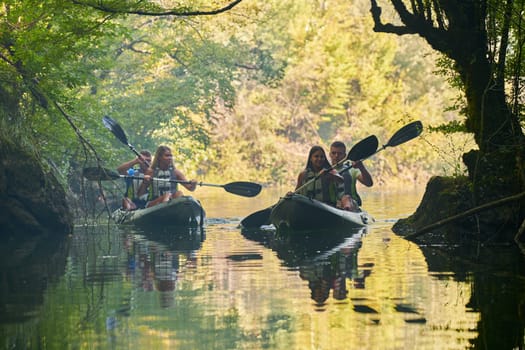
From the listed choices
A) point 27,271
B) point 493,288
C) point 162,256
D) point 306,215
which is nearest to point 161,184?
point 306,215

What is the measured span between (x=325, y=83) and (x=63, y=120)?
33736 mm

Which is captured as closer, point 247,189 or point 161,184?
point 161,184

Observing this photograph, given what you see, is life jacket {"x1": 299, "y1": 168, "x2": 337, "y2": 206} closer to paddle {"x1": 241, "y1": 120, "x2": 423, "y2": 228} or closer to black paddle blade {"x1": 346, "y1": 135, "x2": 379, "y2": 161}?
paddle {"x1": 241, "y1": 120, "x2": 423, "y2": 228}

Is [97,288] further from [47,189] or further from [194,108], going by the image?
[194,108]

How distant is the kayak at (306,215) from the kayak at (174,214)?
7.23 ft

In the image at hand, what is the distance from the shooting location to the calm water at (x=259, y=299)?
6297 mm

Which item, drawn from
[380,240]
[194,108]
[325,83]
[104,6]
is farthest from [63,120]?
[325,83]

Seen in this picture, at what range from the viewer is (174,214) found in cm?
1969

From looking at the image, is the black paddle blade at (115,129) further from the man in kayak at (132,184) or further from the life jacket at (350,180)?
the life jacket at (350,180)

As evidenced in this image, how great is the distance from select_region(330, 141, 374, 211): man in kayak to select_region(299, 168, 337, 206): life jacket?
14cm

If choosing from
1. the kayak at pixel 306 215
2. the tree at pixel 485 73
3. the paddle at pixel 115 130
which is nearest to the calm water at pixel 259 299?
the tree at pixel 485 73

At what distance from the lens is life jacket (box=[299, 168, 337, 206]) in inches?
711

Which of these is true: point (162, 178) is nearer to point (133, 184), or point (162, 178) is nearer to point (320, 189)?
point (133, 184)

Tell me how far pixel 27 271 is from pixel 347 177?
8.75 meters
